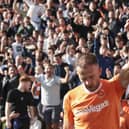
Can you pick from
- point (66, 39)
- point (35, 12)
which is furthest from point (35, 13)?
point (66, 39)

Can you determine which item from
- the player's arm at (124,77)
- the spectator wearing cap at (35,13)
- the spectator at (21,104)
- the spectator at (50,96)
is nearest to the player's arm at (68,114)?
the player's arm at (124,77)

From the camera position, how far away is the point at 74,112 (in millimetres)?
5289

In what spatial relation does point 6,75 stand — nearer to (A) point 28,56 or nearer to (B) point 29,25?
(A) point 28,56

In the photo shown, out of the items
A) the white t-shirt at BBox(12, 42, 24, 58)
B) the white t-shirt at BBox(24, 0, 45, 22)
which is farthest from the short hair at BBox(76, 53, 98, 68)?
the white t-shirt at BBox(24, 0, 45, 22)

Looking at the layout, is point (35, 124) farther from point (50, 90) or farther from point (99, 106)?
point (99, 106)

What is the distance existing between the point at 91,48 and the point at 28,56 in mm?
1895

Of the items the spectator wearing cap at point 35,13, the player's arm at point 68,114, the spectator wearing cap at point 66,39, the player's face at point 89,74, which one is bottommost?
the player's arm at point 68,114

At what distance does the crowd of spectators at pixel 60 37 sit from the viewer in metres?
12.3

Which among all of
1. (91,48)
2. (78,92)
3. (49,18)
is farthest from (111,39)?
(78,92)

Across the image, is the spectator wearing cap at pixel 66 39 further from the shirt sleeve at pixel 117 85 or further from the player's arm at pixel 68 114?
the shirt sleeve at pixel 117 85

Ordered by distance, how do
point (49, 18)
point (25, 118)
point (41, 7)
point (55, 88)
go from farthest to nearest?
1. point (41, 7)
2. point (49, 18)
3. point (55, 88)
4. point (25, 118)

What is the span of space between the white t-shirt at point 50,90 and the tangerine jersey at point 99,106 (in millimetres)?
6227

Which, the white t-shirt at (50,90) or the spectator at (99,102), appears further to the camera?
the white t-shirt at (50,90)

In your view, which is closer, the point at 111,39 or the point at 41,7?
the point at 111,39
